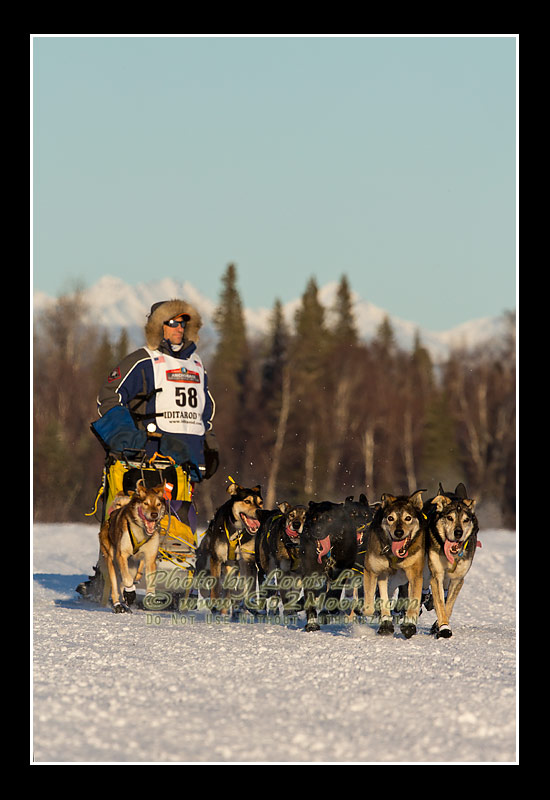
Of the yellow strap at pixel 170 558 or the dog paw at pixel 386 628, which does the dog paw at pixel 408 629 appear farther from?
the yellow strap at pixel 170 558

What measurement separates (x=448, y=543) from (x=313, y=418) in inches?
1303

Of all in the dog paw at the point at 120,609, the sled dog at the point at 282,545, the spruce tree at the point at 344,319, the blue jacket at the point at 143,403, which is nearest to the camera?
the sled dog at the point at 282,545

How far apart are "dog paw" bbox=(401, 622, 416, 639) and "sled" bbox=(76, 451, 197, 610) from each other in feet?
6.69

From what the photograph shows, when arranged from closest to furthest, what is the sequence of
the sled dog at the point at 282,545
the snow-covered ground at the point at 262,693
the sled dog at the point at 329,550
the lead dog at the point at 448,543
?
the snow-covered ground at the point at 262,693
the lead dog at the point at 448,543
the sled dog at the point at 329,550
the sled dog at the point at 282,545

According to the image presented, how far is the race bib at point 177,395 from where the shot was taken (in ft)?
29.1

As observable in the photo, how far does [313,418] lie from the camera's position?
40.1 meters

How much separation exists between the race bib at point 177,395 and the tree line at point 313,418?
2411cm

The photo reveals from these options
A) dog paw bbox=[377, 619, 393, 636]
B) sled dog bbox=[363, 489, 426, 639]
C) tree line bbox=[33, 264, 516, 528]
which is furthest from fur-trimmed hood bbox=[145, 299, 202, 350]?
tree line bbox=[33, 264, 516, 528]

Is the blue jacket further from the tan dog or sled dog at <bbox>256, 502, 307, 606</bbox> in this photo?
sled dog at <bbox>256, 502, 307, 606</bbox>

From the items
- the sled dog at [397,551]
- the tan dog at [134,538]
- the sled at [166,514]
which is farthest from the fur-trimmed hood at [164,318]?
the sled dog at [397,551]

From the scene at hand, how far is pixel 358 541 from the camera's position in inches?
307

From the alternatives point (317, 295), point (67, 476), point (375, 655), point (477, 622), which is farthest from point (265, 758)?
point (317, 295)

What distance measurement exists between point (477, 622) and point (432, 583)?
1.97m

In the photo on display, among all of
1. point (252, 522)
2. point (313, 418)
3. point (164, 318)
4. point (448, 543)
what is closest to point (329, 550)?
point (252, 522)
